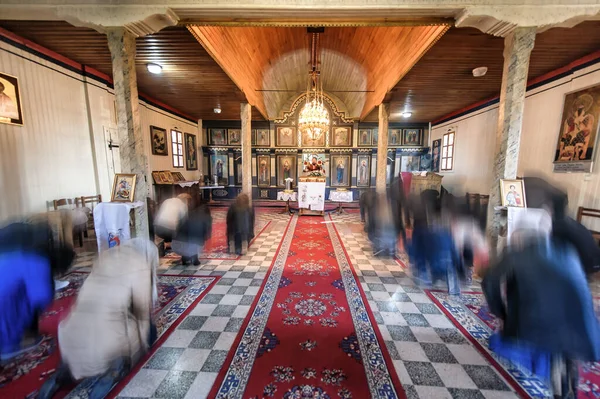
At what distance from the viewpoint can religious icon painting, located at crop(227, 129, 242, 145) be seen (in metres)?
13.2

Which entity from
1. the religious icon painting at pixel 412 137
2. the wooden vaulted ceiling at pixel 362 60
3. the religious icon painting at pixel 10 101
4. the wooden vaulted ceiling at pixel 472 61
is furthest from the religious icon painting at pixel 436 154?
the religious icon painting at pixel 10 101

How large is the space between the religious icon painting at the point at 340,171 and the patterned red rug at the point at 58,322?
9798mm

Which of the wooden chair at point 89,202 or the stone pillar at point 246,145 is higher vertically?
the stone pillar at point 246,145

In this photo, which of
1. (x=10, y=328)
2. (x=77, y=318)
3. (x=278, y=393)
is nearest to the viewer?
(x=77, y=318)

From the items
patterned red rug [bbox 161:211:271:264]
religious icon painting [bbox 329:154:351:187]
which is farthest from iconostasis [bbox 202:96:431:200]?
patterned red rug [bbox 161:211:271:264]

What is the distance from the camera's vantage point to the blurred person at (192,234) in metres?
4.48

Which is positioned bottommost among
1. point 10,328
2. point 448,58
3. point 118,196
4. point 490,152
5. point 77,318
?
point 10,328

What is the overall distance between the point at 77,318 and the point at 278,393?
5.33 ft

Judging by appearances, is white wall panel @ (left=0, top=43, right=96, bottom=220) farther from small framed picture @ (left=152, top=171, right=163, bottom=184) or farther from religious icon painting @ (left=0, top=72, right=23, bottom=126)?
small framed picture @ (left=152, top=171, right=163, bottom=184)

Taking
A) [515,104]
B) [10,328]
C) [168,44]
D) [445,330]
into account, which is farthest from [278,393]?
[168,44]

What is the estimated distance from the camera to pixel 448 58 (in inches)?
206

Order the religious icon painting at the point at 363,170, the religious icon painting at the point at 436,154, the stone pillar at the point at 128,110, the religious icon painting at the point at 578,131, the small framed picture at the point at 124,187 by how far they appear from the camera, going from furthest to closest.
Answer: the religious icon painting at the point at 363,170, the religious icon painting at the point at 436,154, the religious icon painting at the point at 578,131, the small framed picture at the point at 124,187, the stone pillar at the point at 128,110

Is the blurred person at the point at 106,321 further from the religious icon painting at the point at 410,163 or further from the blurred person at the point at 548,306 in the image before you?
the religious icon painting at the point at 410,163

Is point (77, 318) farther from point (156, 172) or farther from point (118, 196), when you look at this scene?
point (156, 172)
